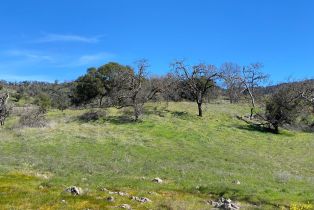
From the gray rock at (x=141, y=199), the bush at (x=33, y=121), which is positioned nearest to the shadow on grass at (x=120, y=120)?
the bush at (x=33, y=121)

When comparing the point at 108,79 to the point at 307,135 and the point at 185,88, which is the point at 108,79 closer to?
the point at 185,88

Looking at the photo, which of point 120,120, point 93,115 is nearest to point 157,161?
point 120,120

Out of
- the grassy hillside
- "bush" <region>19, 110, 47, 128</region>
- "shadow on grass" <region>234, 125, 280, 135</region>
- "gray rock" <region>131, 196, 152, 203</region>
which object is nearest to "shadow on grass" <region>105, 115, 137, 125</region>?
the grassy hillside

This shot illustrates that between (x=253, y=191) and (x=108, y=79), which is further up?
(x=108, y=79)

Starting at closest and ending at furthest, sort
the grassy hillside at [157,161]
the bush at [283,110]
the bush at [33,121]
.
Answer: the grassy hillside at [157,161], the bush at [33,121], the bush at [283,110]

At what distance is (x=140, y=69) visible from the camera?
192ft

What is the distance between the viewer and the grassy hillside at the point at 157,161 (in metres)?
18.6

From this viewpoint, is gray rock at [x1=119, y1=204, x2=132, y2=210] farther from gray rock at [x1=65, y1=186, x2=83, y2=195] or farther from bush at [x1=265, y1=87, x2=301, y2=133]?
bush at [x1=265, y1=87, x2=301, y2=133]

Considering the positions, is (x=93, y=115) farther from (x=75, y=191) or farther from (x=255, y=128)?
(x=75, y=191)

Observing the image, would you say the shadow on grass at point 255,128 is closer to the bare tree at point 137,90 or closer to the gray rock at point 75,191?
the bare tree at point 137,90

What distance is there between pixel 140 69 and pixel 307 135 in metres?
24.0

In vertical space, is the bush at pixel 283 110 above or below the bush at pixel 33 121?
above

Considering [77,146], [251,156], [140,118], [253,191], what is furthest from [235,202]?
[140,118]

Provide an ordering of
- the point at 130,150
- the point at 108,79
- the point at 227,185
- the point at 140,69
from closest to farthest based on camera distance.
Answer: the point at 227,185, the point at 130,150, the point at 140,69, the point at 108,79
